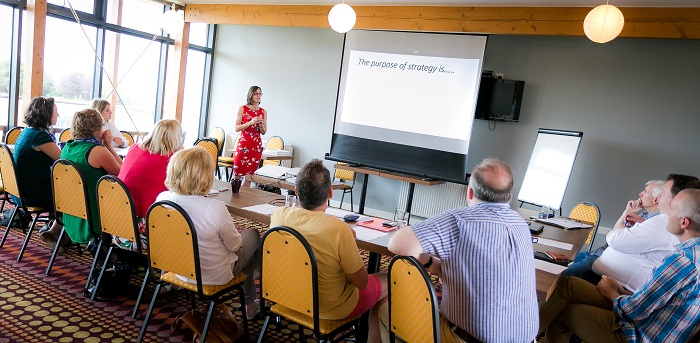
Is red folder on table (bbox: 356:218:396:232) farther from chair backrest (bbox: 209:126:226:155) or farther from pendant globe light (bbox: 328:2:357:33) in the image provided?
chair backrest (bbox: 209:126:226:155)

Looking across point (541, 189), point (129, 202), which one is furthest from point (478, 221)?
point (541, 189)

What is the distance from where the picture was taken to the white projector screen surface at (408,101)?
5746 millimetres

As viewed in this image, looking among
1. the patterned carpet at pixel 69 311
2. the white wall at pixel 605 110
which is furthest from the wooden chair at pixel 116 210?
the white wall at pixel 605 110

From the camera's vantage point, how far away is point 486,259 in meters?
1.83

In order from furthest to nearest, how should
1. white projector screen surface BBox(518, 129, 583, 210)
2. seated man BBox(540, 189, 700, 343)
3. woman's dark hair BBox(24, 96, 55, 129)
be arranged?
white projector screen surface BBox(518, 129, 583, 210)
woman's dark hair BBox(24, 96, 55, 129)
seated man BBox(540, 189, 700, 343)

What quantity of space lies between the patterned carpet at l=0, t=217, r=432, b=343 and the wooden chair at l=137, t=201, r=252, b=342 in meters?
0.32

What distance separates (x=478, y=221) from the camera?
1852 millimetres

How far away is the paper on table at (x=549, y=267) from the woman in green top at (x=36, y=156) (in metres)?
3.33

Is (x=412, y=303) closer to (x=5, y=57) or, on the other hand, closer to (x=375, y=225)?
(x=375, y=225)

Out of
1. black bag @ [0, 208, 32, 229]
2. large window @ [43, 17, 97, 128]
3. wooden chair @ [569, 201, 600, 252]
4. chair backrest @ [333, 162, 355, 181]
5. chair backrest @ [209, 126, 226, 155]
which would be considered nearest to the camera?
black bag @ [0, 208, 32, 229]

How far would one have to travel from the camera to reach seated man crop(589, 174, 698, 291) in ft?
8.39

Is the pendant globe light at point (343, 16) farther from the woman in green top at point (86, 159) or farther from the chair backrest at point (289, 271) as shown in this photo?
the chair backrest at point (289, 271)

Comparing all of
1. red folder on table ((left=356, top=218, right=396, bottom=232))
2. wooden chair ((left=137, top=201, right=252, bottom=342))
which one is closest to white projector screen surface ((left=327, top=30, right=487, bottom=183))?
red folder on table ((left=356, top=218, right=396, bottom=232))

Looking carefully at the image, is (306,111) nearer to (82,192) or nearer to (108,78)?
(108,78)
